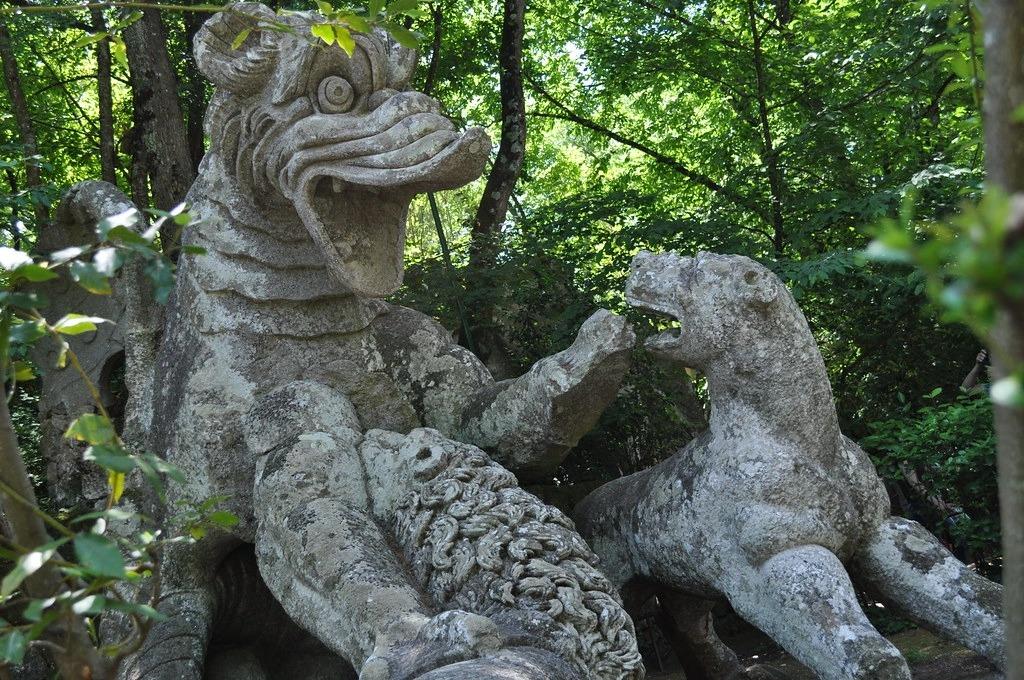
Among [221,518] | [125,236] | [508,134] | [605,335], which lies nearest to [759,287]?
[605,335]

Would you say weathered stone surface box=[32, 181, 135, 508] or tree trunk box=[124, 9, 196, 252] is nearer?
weathered stone surface box=[32, 181, 135, 508]

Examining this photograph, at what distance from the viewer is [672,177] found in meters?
9.23

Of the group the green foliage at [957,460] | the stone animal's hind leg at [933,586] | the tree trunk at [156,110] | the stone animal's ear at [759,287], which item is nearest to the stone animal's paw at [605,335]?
the stone animal's ear at [759,287]

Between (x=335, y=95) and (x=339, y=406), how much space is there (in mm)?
876

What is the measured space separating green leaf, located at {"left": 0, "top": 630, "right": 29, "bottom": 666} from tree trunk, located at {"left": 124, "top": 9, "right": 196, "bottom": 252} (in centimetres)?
404

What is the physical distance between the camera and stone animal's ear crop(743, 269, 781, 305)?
306 cm

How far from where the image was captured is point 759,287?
3061 millimetres

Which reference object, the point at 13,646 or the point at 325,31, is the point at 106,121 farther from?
the point at 13,646

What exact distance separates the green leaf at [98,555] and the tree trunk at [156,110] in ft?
13.9

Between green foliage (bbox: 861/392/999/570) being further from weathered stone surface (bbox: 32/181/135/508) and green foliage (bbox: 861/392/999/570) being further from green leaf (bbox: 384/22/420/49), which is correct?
green leaf (bbox: 384/22/420/49)

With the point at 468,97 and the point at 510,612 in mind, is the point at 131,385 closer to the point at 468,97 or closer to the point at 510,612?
the point at 510,612

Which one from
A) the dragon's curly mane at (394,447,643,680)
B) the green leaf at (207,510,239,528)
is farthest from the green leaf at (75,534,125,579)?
the dragon's curly mane at (394,447,643,680)

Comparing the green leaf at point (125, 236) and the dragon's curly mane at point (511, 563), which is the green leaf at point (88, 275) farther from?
the dragon's curly mane at point (511, 563)

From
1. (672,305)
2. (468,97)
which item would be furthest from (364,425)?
(468,97)
